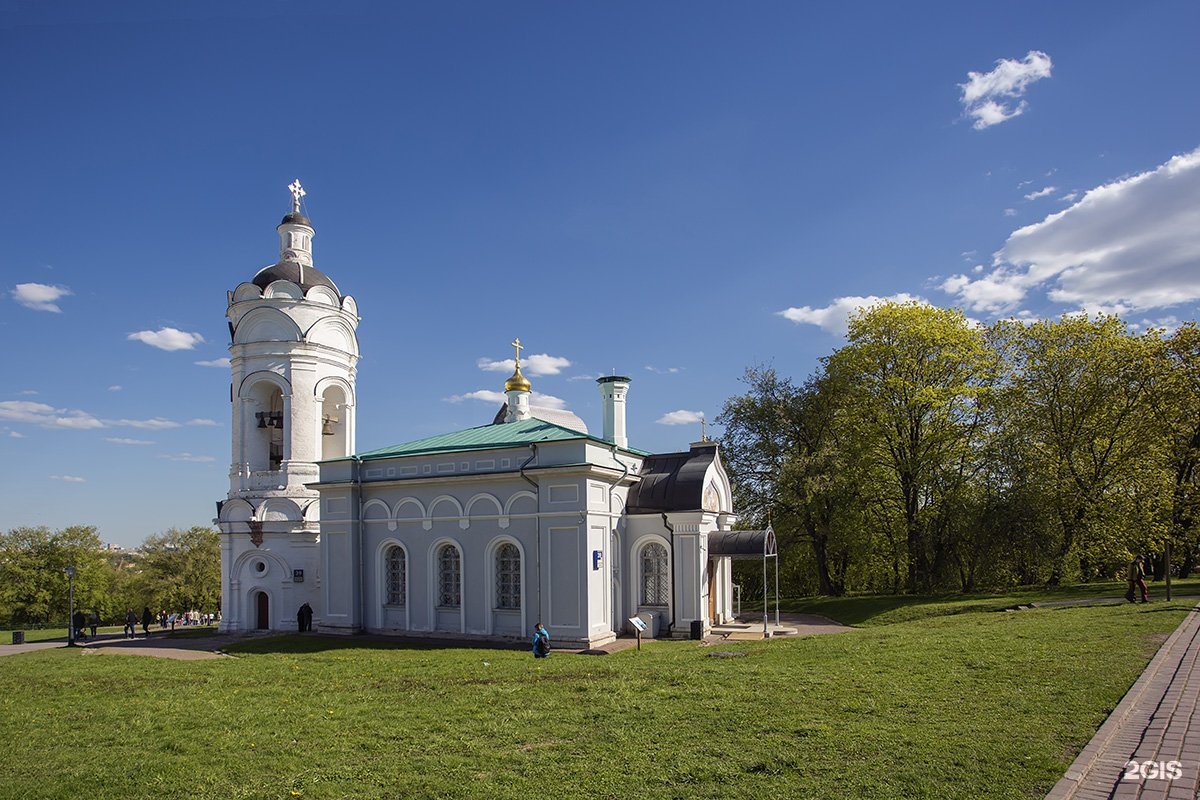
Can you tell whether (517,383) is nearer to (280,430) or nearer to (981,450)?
(280,430)

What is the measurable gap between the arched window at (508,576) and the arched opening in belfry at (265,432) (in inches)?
389

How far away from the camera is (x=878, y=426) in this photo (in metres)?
29.6

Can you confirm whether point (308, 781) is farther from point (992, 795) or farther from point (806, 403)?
point (806, 403)

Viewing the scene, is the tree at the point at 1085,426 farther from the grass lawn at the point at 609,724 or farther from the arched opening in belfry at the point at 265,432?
the arched opening in belfry at the point at 265,432

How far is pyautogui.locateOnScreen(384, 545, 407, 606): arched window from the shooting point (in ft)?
77.6

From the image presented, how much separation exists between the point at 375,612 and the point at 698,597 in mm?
9516

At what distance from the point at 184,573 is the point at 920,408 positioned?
3658 cm

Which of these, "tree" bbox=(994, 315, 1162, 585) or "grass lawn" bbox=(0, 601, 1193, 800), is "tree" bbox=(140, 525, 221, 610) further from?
"tree" bbox=(994, 315, 1162, 585)

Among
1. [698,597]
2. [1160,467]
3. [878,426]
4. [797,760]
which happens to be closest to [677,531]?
[698,597]

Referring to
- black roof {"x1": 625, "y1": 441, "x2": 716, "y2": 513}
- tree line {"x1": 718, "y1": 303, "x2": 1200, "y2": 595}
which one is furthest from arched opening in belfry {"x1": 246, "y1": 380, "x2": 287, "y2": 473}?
tree line {"x1": 718, "y1": 303, "x2": 1200, "y2": 595}

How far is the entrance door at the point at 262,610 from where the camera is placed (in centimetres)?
2673

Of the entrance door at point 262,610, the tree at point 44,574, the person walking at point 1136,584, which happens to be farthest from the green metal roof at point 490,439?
the tree at point 44,574

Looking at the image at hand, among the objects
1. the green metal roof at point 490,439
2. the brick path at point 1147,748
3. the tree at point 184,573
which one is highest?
the green metal roof at point 490,439

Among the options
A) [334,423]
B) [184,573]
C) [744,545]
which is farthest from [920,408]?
[184,573]
